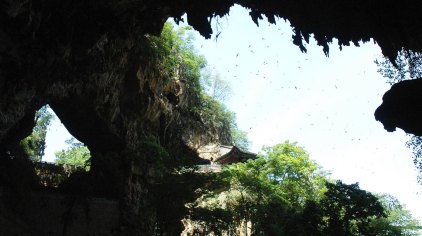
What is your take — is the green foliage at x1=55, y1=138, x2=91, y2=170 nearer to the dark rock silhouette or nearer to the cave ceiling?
the cave ceiling

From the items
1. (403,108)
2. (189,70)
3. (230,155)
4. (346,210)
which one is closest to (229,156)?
(230,155)

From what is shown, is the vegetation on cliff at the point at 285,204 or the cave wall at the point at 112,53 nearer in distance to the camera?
the cave wall at the point at 112,53

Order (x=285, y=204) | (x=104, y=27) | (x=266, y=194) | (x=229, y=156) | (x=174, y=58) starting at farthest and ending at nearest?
(x=229, y=156), (x=174, y=58), (x=285, y=204), (x=266, y=194), (x=104, y=27)

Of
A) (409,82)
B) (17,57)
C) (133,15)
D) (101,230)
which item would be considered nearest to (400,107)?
(409,82)

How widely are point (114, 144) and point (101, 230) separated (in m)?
4.02

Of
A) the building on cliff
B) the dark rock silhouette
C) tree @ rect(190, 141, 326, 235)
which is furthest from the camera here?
the building on cliff

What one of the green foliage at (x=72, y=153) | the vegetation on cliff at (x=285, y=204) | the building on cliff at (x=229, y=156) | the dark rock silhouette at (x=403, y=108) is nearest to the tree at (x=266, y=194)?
the vegetation on cliff at (x=285, y=204)

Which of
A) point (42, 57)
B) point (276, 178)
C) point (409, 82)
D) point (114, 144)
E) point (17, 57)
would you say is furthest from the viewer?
point (276, 178)

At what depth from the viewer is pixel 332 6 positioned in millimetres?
9562

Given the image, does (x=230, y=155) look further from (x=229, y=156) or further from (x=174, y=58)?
(x=174, y=58)

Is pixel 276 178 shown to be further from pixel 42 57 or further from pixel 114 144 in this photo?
pixel 42 57

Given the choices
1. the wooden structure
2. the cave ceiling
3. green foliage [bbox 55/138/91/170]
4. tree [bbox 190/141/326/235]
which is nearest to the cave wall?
the cave ceiling

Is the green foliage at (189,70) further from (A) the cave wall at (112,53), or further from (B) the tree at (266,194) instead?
(B) the tree at (266,194)

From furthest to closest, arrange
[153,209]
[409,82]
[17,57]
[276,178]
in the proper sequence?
[276,178] → [153,209] → [17,57] → [409,82]
